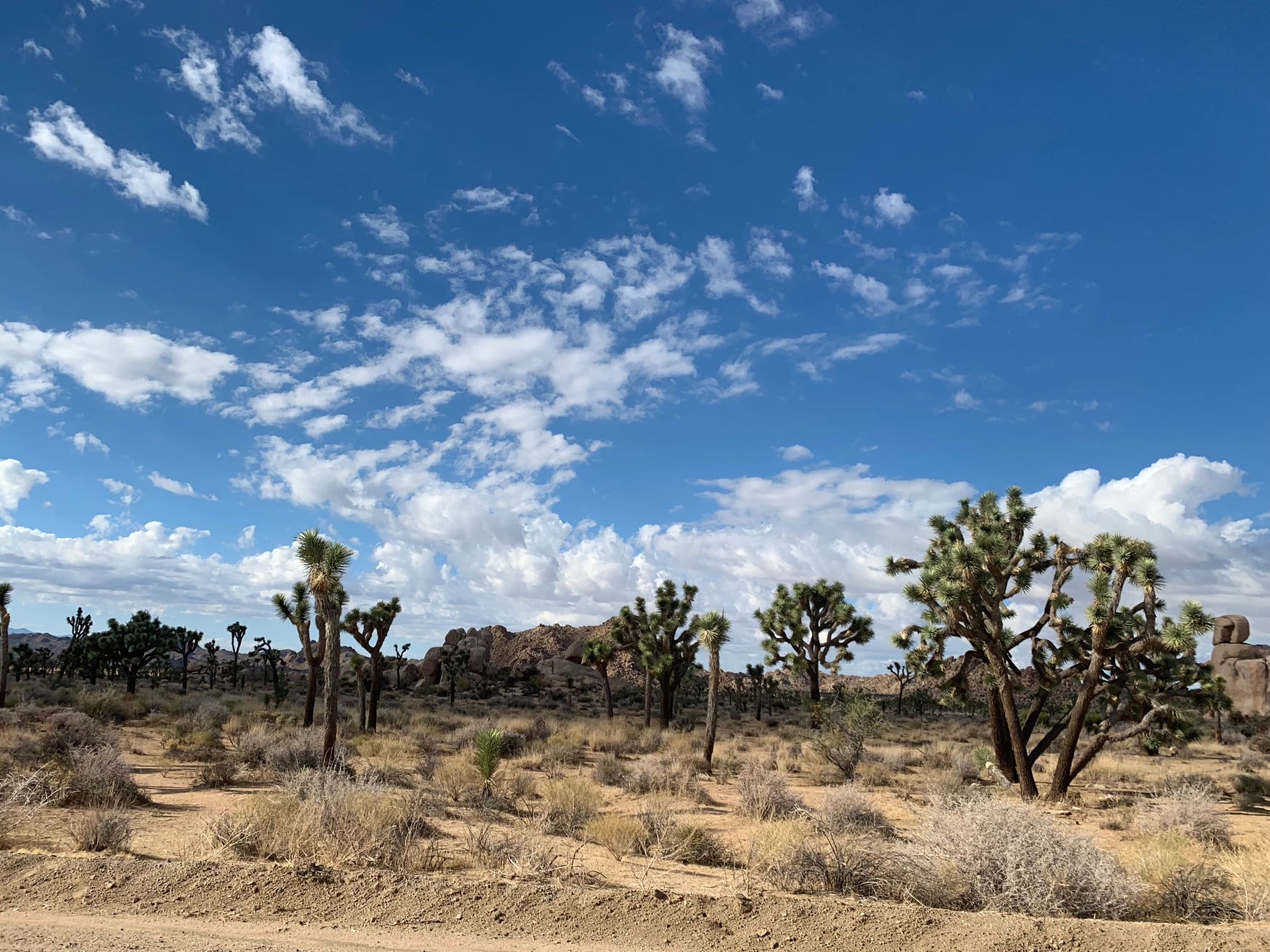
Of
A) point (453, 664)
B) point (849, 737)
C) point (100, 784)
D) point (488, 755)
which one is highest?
point (488, 755)

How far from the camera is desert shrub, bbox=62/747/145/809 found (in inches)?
491

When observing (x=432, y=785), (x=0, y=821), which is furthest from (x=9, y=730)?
(x=0, y=821)

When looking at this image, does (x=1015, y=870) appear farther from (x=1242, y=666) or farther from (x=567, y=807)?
(x=1242, y=666)

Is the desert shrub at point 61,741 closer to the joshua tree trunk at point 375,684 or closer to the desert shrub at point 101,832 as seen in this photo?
the desert shrub at point 101,832

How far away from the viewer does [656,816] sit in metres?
11.2

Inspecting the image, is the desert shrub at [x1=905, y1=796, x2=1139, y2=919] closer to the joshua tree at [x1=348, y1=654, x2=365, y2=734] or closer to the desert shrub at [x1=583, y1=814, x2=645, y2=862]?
the desert shrub at [x1=583, y1=814, x2=645, y2=862]

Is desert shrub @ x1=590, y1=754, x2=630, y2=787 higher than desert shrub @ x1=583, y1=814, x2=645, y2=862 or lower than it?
lower

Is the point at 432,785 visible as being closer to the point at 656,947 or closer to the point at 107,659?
the point at 656,947

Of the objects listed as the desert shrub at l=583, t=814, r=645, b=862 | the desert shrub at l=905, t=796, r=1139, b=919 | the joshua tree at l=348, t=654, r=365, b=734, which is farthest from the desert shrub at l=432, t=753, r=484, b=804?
the joshua tree at l=348, t=654, r=365, b=734

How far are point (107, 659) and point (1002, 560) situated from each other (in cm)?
5755

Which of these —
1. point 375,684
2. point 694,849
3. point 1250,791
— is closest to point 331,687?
point 694,849

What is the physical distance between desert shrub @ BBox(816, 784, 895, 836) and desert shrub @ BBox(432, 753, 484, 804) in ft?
21.1

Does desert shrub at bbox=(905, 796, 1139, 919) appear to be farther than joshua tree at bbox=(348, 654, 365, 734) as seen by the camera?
No

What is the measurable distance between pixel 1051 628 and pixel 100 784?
19.5 m
